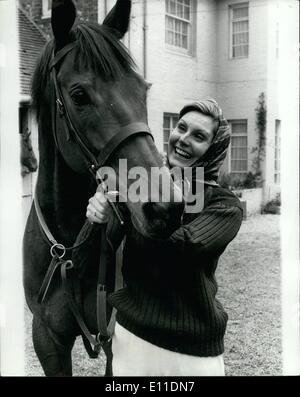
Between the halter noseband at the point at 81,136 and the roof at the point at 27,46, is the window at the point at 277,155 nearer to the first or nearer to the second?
the halter noseband at the point at 81,136

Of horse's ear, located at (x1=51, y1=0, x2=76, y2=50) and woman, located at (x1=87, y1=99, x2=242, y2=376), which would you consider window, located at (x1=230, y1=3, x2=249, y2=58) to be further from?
horse's ear, located at (x1=51, y1=0, x2=76, y2=50)

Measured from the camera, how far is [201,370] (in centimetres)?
116

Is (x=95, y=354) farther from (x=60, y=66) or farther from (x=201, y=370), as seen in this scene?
(x=60, y=66)

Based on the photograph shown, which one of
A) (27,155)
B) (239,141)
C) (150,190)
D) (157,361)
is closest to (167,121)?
(239,141)

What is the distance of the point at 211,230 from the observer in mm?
1087

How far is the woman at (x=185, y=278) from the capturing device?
1102mm

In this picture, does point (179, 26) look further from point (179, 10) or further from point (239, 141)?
point (239, 141)

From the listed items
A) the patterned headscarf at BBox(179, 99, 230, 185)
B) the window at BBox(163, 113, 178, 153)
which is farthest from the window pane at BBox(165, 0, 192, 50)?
the patterned headscarf at BBox(179, 99, 230, 185)

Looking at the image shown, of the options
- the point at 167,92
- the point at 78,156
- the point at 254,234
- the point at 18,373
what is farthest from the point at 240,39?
the point at 18,373

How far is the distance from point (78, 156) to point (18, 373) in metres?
0.93

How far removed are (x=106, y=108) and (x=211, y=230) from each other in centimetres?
41

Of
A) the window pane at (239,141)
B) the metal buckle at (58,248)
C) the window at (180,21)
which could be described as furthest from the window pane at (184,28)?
the metal buckle at (58,248)

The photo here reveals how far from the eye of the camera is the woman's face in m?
1.18

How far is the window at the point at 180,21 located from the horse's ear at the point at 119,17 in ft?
1.65
